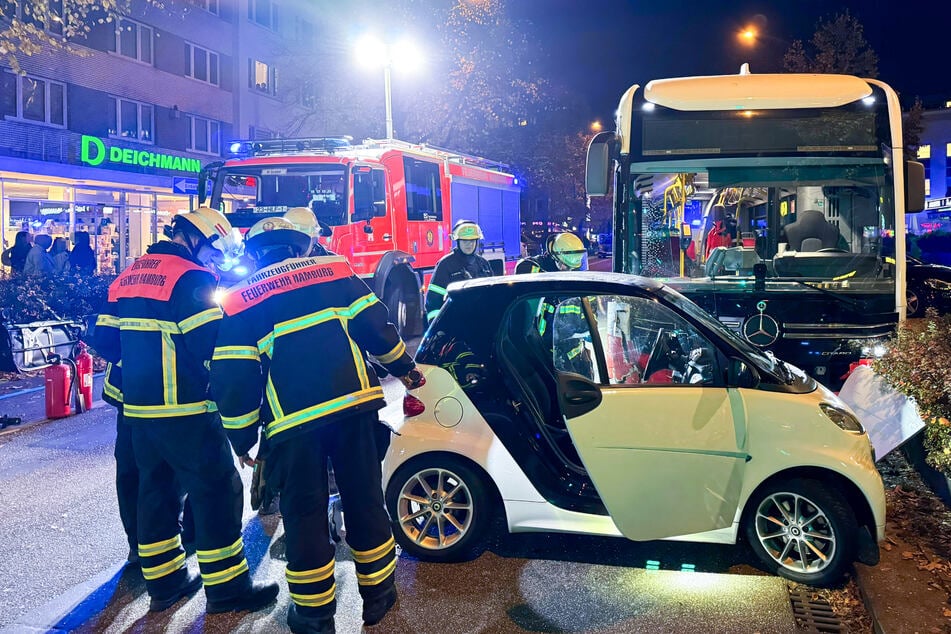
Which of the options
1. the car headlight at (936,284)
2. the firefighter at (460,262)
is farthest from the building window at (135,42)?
the car headlight at (936,284)

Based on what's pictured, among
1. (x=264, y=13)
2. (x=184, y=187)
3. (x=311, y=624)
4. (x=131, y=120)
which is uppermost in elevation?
(x=264, y=13)

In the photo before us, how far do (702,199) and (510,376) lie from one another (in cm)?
380

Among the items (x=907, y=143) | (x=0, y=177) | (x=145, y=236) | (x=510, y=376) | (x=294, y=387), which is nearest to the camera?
(x=294, y=387)

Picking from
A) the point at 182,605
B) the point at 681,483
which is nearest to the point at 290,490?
the point at 182,605

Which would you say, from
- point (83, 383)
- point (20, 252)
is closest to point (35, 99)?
point (20, 252)

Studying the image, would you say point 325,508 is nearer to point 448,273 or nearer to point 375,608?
point 375,608

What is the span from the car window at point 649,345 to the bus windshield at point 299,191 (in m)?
6.22

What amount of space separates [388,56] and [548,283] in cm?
2101

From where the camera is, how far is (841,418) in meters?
4.21

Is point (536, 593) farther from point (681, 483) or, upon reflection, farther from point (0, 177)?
point (0, 177)

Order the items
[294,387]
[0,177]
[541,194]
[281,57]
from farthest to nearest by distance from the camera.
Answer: [541,194]
[281,57]
[0,177]
[294,387]

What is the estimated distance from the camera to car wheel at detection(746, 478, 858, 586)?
13.5 ft

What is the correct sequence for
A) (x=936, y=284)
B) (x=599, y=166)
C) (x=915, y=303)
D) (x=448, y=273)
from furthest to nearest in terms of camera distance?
(x=915, y=303) < (x=936, y=284) < (x=448, y=273) < (x=599, y=166)

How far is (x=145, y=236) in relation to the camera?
25.8 m
